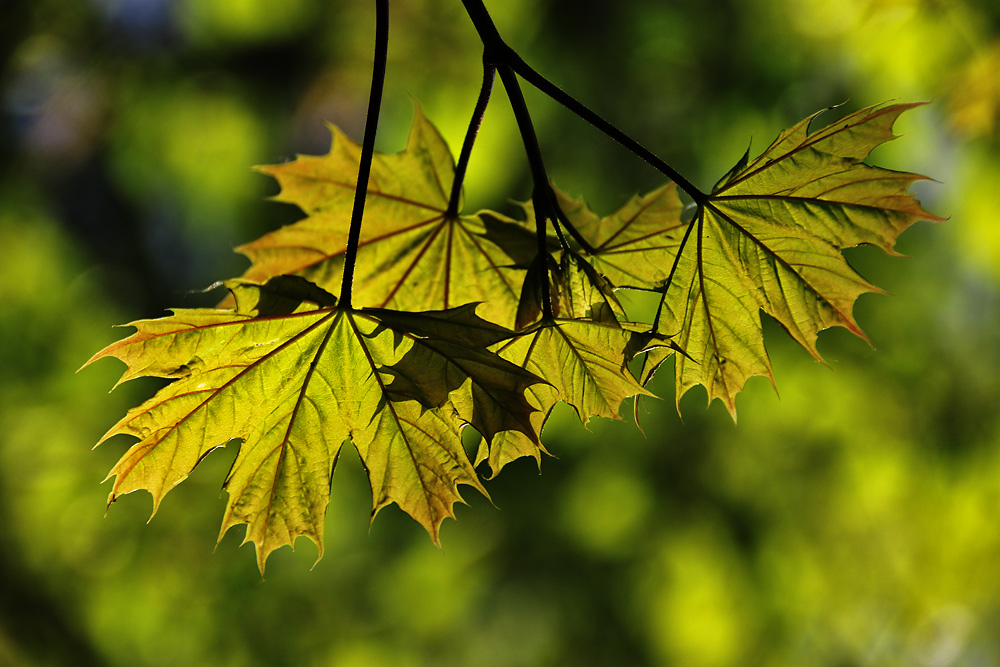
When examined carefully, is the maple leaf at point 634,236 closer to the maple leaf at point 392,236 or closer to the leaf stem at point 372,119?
the maple leaf at point 392,236

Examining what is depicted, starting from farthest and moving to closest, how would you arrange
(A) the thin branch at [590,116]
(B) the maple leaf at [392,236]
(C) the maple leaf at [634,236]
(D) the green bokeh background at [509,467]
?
(D) the green bokeh background at [509,467] < (B) the maple leaf at [392,236] < (C) the maple leaf at [634,236] < (A) the thin branch at [590,116]

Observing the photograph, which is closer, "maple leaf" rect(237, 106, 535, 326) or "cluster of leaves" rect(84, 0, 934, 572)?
"cluster of leaves" rect(84, 0, 934, 572)

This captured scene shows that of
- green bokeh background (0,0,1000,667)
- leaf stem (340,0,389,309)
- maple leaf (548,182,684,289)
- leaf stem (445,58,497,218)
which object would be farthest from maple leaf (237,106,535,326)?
green bokeh background (0,0,1000,667)

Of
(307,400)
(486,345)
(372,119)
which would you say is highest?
(372,119)

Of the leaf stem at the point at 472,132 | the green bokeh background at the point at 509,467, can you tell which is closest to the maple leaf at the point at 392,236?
the leaf stem at the point at 472,132

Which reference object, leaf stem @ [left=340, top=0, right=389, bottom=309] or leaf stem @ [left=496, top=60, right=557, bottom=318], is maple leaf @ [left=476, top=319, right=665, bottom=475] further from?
leaf stem @ [left=340, top=0, right=389, bottom=309]

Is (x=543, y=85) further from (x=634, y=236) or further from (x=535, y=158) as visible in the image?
(x=634, y=236)

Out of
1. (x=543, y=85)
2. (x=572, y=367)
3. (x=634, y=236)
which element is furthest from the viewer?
(x=634, y=236)

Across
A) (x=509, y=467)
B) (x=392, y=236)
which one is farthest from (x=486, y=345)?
(x=509, y=467)

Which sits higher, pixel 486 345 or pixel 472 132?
pixel 472 132
